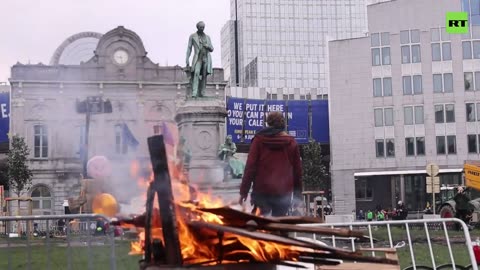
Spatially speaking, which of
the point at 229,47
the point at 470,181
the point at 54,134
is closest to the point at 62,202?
the point at 54,134

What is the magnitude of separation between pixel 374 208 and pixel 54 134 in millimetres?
45260

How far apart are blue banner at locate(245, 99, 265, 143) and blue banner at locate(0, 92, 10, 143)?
18.2 metres

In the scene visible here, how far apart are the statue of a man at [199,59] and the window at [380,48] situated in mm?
35939

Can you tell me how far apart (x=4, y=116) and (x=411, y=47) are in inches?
1235

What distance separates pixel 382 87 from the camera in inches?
2179

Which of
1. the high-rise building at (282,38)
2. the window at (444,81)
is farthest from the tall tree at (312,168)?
the high-rise building at (282,38)

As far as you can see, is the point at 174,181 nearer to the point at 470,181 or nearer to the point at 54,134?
the point at 54,134

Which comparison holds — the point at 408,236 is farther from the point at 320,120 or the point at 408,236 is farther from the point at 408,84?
the point at 320,120

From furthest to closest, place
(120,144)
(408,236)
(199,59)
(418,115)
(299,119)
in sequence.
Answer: (299,119) < (418,115) < (199,59) < (120,144) < (408,236)

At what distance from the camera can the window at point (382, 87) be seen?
55219mm

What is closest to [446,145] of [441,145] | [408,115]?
[441,145]

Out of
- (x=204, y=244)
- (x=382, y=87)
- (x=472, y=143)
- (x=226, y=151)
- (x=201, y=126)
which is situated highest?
(x=382, y=87)

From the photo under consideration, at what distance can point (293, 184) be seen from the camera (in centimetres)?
728

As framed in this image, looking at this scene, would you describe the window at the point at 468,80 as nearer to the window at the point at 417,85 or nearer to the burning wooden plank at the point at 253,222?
the window at the point at 417,85
